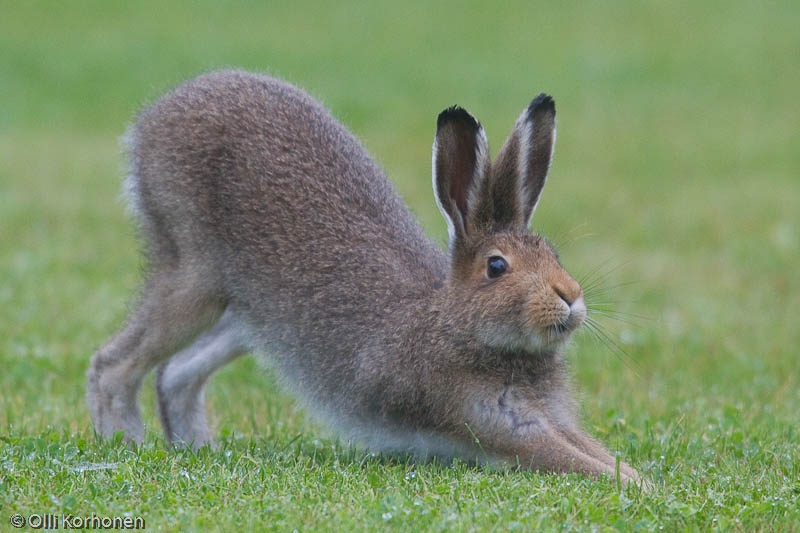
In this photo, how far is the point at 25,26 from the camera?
2712 centimetres

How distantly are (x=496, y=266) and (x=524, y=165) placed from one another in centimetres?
53

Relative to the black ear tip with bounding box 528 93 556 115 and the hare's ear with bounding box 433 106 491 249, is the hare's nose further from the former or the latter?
the black ear tip with bounding box 528 93 556 115

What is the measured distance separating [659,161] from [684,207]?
2916mm

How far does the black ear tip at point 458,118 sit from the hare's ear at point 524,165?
191mm

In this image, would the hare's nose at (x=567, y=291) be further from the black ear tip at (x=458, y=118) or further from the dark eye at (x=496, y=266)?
the black ear tip at (x=458, y=118)

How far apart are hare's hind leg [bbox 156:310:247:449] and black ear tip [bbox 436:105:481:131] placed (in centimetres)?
204

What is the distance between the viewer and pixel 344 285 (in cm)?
708

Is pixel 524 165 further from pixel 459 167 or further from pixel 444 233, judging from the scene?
pixel 444 233

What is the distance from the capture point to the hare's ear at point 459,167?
21.3 ft

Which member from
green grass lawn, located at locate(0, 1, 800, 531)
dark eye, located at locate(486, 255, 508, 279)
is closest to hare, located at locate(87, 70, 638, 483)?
dark eye, located at locate(486, 255, 508, 279)

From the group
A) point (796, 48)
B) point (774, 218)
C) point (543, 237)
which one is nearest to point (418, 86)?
point (796, 48)

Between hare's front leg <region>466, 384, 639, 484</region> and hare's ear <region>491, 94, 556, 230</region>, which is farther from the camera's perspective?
hare's ear <region>491, 94, 556, 230</region>

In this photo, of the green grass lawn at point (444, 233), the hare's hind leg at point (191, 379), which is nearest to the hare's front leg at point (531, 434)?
the green grass lawn at point (444, 233)

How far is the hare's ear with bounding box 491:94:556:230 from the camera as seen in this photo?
653cm
